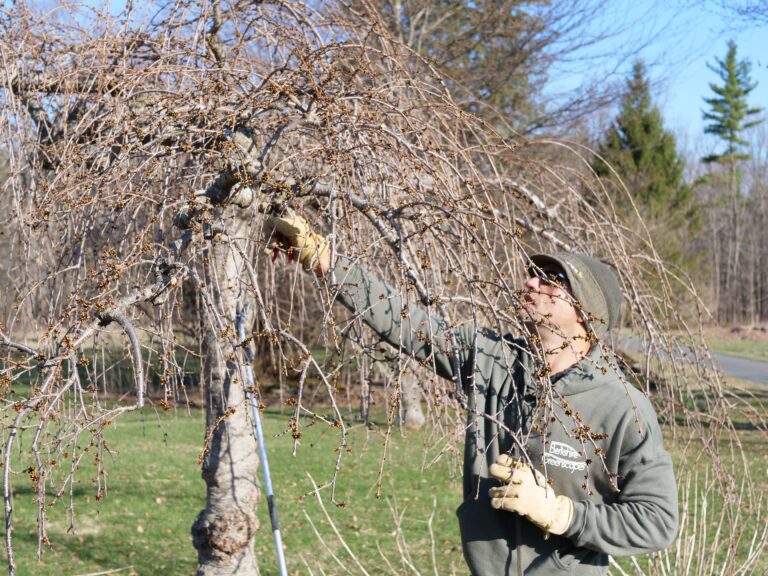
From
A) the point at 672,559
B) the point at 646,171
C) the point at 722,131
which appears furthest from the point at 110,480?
the point at 722,131

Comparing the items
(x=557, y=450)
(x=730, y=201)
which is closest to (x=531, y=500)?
(x=557, y=450)

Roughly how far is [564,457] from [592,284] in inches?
21.1

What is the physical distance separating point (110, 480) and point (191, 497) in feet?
3.54

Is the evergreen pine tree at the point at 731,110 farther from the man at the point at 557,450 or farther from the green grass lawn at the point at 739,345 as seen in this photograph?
the man at the point at 557,450

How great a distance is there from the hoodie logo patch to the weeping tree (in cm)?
37

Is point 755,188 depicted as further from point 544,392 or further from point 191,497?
point 544,392

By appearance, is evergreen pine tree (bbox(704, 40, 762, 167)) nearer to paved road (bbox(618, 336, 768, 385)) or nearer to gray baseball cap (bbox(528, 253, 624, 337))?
paved road (bbox(618, 336, 768, 385))

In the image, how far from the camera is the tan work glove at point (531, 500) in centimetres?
223

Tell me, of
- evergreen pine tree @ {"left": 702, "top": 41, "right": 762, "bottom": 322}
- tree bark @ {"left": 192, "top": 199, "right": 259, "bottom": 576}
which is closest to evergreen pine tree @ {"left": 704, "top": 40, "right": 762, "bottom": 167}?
evergreen pine tree @ {"left": 702, "top": 41, "right": 762, "bottom": 322}

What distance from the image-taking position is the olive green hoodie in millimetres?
2340

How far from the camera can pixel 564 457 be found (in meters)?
2.42

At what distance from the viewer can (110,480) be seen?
8.40 m

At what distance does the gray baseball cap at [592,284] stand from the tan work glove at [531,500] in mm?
492

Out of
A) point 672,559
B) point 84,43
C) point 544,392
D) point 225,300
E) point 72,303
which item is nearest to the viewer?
point 544,392
